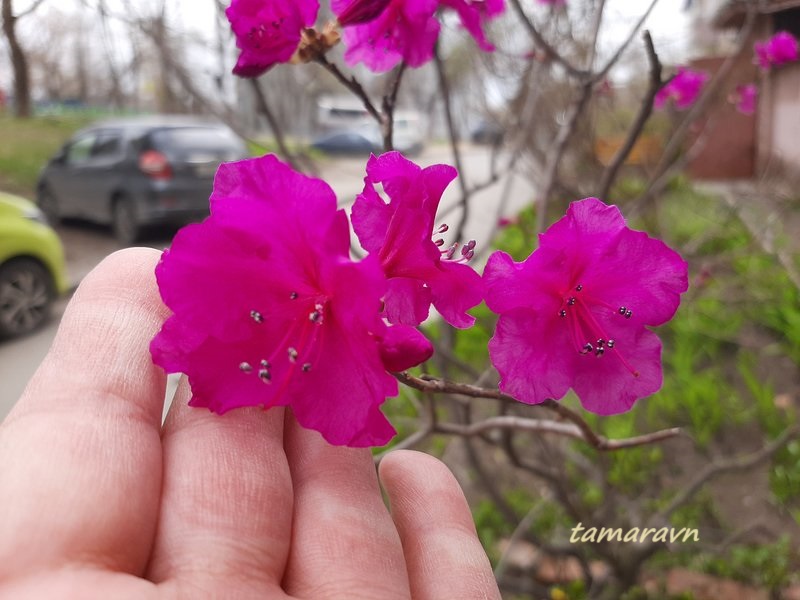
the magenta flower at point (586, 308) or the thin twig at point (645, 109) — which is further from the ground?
the thin twig at point (645, 109)

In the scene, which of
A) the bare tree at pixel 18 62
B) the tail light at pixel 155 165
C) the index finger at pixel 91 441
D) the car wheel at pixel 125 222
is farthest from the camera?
the tail light at pixel 155 165

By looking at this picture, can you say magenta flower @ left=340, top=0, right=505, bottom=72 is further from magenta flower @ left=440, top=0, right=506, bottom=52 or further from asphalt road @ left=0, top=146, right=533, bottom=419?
asphalt road @ left=0, top=146, right=533, bottom=419

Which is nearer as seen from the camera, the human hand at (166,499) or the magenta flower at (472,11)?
the human hand at (166,499)

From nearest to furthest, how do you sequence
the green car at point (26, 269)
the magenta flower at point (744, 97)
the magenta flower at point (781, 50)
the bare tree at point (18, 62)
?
the bare tree at point (18, 62) < the magenta flower at point (781, 50) < the magenta flower at point (744, 97) < the green car at point (26, 269)

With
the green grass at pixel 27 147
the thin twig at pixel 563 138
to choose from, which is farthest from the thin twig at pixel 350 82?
the green grass at pixel 27 147

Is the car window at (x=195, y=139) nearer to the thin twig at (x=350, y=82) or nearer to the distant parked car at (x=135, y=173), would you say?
the distant parked car at (x=135, y=173)
